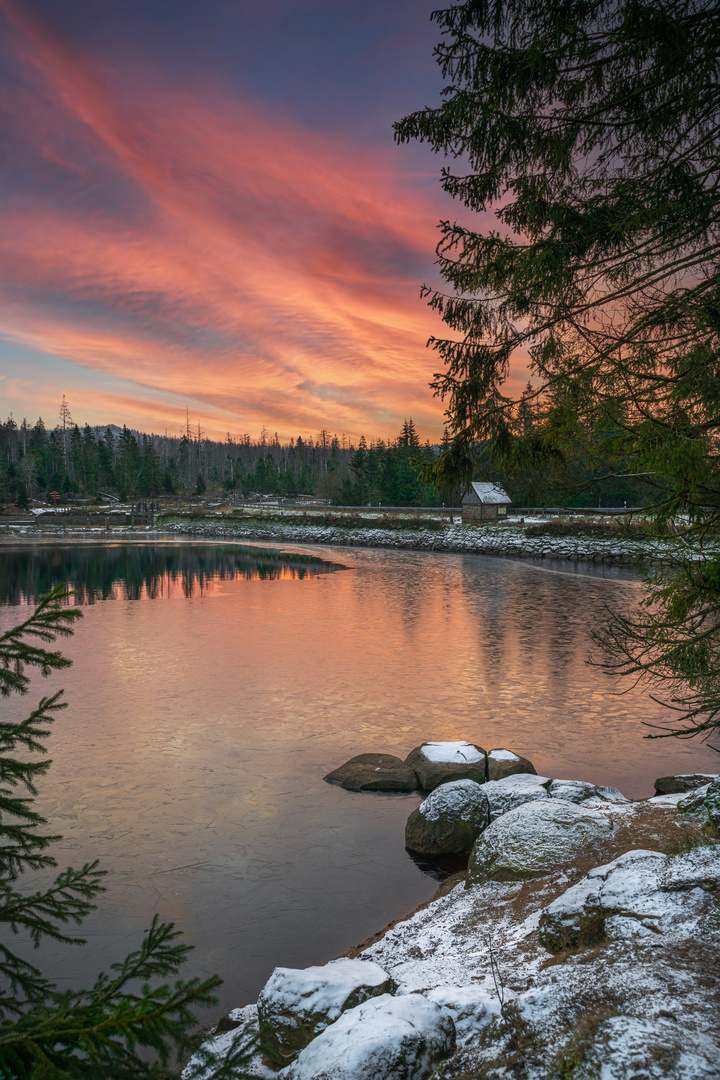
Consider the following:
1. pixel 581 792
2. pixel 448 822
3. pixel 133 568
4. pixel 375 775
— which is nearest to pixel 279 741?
pixel 375 775

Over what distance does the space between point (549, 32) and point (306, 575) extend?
1076 inches

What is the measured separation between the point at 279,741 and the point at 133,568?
86.3 feet

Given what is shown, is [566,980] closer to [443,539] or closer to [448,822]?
[448,822]

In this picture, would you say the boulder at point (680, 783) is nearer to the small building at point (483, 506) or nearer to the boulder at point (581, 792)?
the boulder at point (581, 792)

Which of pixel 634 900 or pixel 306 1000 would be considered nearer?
pixel 306 1000

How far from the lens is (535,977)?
3754 millimetres

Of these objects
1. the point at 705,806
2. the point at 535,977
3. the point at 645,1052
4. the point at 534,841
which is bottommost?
the point at 534,841

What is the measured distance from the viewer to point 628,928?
3.80 meters

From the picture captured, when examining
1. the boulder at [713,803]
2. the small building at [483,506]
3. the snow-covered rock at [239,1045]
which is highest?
the small building at [483,506]

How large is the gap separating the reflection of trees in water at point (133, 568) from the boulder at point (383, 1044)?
18772 millimetres

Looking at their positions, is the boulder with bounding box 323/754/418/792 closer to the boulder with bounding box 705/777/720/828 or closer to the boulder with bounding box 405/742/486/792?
the boulder with bounding box 405/742/486/792

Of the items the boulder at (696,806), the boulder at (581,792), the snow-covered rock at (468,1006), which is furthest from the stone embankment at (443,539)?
the snow-covered rock at (468,1006)

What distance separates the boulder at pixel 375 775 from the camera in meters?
8.20

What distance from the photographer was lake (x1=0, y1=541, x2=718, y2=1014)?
18.8 feet
